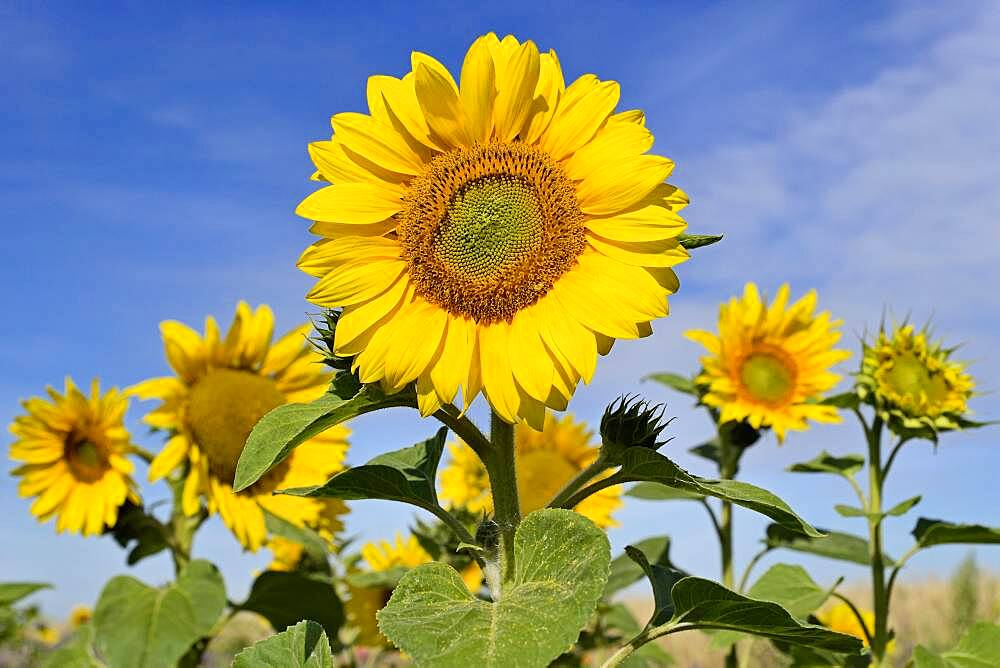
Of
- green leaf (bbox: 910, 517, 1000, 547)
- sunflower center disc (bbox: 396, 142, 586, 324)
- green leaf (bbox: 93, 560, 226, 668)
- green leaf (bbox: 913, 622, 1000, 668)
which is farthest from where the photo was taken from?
green leaf (bbox: 93, 560, 226, 668)

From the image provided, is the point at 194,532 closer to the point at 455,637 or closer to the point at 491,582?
the point at 491,582

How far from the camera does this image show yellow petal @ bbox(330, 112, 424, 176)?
6.81 feet

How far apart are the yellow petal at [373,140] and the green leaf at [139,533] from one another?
2.63m

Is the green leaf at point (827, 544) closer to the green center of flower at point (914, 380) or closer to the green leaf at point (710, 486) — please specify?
the green center of flower at point (914, 380)

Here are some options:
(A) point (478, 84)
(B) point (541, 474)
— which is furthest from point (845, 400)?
(A) point (478, 84)

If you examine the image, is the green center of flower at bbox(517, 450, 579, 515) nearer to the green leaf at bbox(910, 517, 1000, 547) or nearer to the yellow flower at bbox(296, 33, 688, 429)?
the green leaf at bbox(910, 517, 1000, 547)

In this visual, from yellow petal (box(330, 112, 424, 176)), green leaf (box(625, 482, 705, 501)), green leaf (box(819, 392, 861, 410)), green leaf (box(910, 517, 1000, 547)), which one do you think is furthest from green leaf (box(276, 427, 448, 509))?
green leaf (box(819, 392, 861, 410))

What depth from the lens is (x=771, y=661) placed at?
574 centimetres

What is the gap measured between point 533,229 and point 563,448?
3297mm

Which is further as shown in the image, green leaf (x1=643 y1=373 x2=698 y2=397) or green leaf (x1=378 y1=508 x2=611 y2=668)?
green leaf (x1=643 y1=373 x2=698 y2=397)

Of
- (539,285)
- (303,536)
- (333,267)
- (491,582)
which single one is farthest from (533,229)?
(303,536)

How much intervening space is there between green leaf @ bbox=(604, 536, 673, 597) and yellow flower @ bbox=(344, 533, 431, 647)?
102 cm

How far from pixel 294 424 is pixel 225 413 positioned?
7.31 ft

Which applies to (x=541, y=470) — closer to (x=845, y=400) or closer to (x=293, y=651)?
(x=845, y=400)
